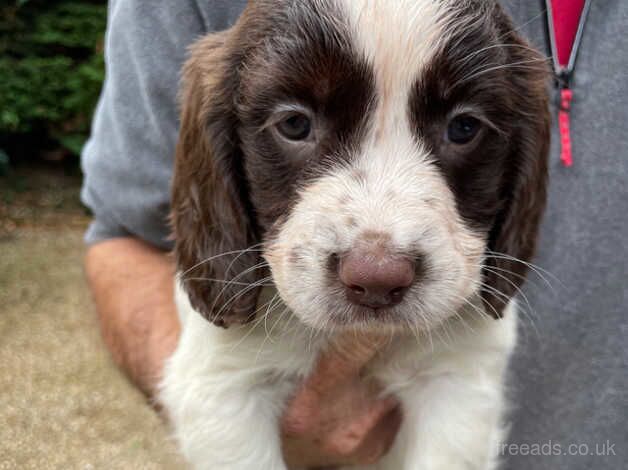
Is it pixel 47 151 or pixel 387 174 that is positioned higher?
pixel 387 174

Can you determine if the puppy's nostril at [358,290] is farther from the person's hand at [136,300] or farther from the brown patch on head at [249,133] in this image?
the person's hand at [136,300]

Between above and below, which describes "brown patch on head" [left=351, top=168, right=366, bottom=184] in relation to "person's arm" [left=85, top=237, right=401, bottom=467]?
above

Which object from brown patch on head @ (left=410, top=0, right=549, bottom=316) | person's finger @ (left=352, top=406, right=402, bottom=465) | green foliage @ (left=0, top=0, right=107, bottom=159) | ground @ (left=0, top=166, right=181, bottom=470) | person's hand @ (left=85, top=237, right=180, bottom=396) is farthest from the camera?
green foliage @ (left=0, top=0, right=107, bottom=159)

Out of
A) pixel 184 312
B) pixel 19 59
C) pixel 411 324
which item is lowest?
pixel 19 59

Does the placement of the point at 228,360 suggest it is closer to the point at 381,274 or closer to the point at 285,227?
the point at 285,227

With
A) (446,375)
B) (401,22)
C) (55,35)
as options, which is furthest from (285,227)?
(55,35)

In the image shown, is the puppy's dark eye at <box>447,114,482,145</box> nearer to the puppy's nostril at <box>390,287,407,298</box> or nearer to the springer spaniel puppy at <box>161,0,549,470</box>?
the springer spaniel puppy at <box>161,0,549,470</box>

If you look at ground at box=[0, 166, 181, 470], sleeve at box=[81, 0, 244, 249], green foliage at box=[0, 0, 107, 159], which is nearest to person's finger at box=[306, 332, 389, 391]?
ground at box=[0, 166, 181, 470]
